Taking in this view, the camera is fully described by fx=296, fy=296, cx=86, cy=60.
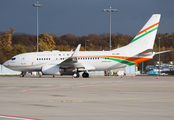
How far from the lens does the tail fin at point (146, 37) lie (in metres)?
39.4

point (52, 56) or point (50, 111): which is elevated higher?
point (52, 56)

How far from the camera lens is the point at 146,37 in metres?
39.9

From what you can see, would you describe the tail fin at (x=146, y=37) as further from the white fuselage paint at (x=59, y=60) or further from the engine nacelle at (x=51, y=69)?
the engine nacelle at (x=51, y=69)

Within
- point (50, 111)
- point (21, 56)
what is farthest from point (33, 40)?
point (50, 111)

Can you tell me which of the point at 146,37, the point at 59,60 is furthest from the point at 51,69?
the point at 146,37

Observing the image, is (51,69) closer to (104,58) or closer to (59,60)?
(59,60)

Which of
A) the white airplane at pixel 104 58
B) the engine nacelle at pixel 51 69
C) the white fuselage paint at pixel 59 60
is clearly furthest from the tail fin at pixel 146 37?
the engine nacelle at pixel 51 69

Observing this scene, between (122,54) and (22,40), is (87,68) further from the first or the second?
(22,40)

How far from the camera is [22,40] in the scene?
13050 centimetres

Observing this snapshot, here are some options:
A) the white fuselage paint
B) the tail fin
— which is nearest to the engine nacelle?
the white fuselage paint

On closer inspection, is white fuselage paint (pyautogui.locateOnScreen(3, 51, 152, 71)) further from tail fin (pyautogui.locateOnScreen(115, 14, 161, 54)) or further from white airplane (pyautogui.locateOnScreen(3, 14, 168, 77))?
tail fin (pyautogui.locateOnScreen(115, 14, 161, 54))

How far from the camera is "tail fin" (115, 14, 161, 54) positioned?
3941 centimetres

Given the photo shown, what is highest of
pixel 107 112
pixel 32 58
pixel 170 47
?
pixel 170 47

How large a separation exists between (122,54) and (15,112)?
3083 cm
